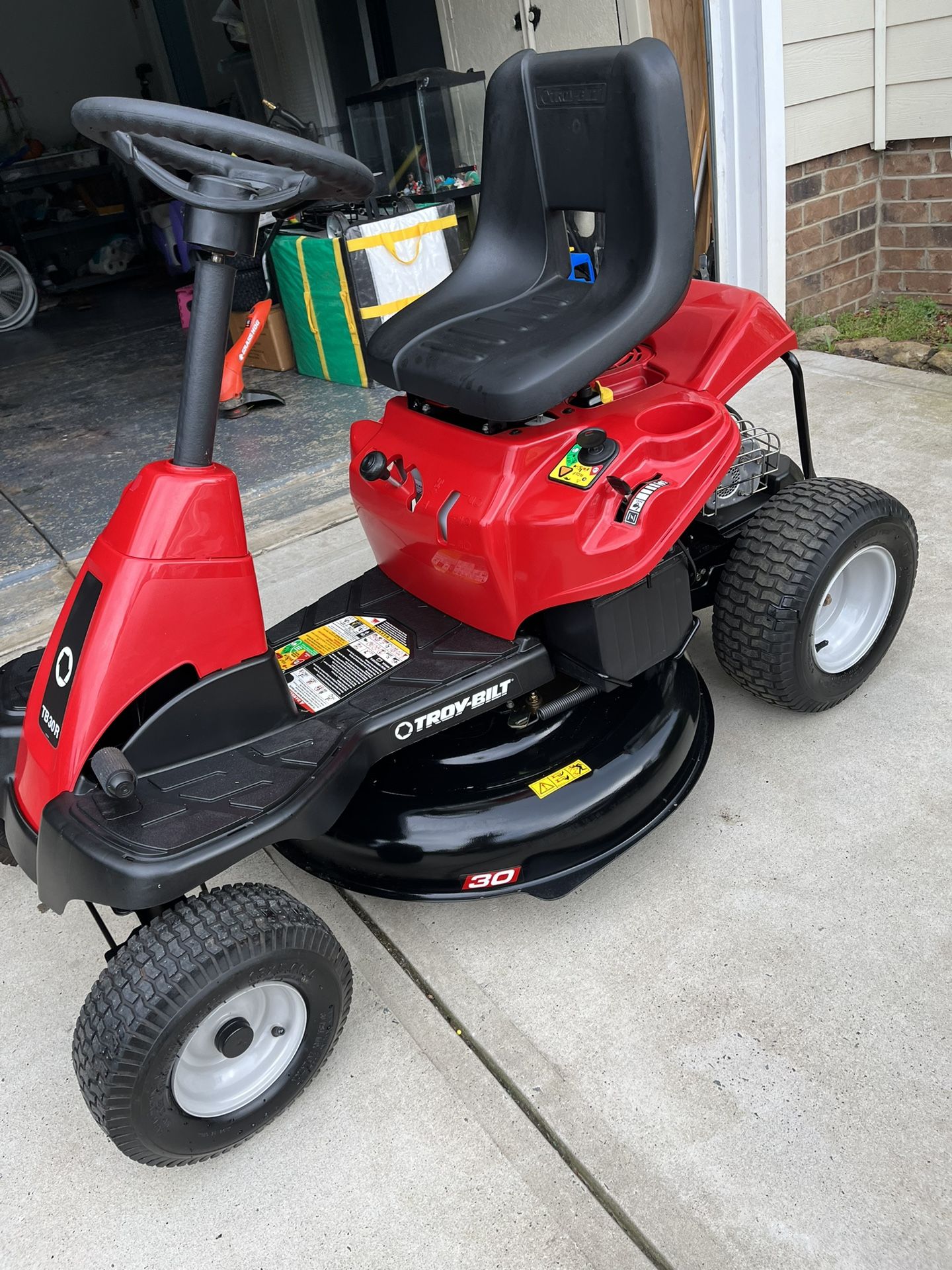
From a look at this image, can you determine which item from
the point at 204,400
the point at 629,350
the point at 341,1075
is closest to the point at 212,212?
the point at 204,400

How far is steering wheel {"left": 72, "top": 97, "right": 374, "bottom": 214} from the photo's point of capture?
1.45m

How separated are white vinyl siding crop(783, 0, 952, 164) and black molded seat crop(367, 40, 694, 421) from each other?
2.78 meters

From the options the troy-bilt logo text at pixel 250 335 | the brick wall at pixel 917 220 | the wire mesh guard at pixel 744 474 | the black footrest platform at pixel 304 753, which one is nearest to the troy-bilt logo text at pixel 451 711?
the black footrest platform at pixel 304 753

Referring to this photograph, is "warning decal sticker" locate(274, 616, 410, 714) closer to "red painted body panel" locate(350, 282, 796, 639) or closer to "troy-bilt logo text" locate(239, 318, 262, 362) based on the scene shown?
"red painted body panel" locate(350, 282, 796, 639)

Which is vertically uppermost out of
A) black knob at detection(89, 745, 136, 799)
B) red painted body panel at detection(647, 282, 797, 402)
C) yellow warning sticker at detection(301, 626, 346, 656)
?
red painted body panel at detection(647, 282, 797, 402)

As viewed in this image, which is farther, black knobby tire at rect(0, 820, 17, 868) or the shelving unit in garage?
the shelving unit in garage

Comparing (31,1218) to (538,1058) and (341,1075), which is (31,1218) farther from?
(538,1058)

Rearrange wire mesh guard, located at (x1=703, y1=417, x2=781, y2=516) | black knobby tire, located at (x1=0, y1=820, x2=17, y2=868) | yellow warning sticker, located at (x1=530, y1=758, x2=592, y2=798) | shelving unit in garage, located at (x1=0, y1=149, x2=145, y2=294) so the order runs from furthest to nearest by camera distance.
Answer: shelving unit in garage, located at (x1=0, y1=149, x2=145, y2=294), wire mesh guard, located at (x1=703, y1=417, x2=781, y2=516), black knobby tire, located at (x1=0, y1=820, x2=17, y2=868), yellow warning sticker, located at (x1=530, y1=758, x2=592, y2=798)

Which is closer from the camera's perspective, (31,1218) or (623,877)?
(31,1218)

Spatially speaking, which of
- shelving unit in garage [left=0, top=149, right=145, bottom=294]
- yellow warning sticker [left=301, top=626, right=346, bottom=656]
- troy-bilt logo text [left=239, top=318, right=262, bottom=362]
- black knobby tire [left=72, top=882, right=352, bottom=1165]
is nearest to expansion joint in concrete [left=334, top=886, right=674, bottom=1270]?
black knobby tire [left=72, top=882, right=352, bottom=1165]

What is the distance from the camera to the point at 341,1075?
1.83 metres

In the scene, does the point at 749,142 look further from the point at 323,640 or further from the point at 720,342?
the point at 323,640

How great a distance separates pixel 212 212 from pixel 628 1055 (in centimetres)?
148

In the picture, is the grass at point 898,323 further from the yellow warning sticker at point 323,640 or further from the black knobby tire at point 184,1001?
the black knobby tire at point 184,1001
